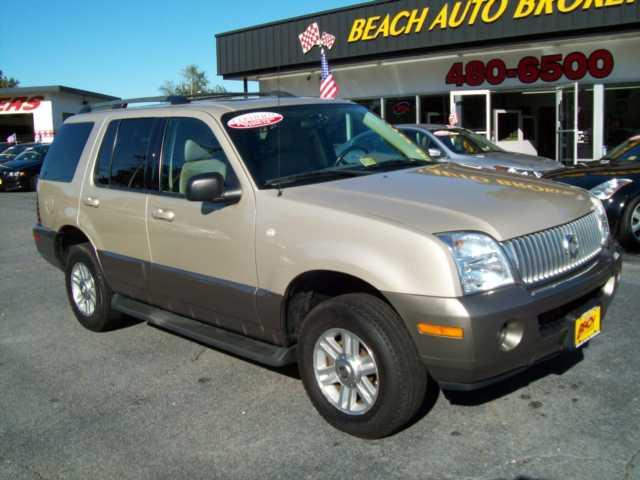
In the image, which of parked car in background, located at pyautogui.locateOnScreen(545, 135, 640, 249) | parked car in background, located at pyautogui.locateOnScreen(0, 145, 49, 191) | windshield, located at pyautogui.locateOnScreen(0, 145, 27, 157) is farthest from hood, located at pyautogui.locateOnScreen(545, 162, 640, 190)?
windshield, located at pyautogui.locateOnScreen(0, 145, 27, 157)

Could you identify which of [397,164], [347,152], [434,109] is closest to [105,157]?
[347,152]

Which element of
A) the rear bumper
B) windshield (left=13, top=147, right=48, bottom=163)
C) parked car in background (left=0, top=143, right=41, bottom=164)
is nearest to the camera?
the rear bumper

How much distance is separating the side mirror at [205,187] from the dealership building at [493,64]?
1029 centimetres

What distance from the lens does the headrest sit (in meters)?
4.43

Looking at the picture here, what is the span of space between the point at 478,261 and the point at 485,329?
13.0 inches

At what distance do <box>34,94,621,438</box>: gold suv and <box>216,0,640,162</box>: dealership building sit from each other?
370 inches

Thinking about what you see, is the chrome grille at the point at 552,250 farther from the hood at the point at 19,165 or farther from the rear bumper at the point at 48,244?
the hood at the point at 19,165

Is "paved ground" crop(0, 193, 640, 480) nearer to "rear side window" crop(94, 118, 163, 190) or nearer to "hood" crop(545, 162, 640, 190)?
"rear side window" crop(94, 118, 163, 190)

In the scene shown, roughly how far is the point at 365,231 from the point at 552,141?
1662cm

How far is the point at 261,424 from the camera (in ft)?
12.7

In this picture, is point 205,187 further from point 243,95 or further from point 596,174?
point 596,174

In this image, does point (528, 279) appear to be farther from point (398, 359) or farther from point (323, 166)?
point (323, 166)

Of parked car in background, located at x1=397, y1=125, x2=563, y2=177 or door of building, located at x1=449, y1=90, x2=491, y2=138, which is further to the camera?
door of building, located at x1=449, y1=90, x2=491, y2=138

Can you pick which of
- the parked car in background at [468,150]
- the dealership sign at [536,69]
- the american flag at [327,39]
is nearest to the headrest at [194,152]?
the parked car in background at [468,150]
